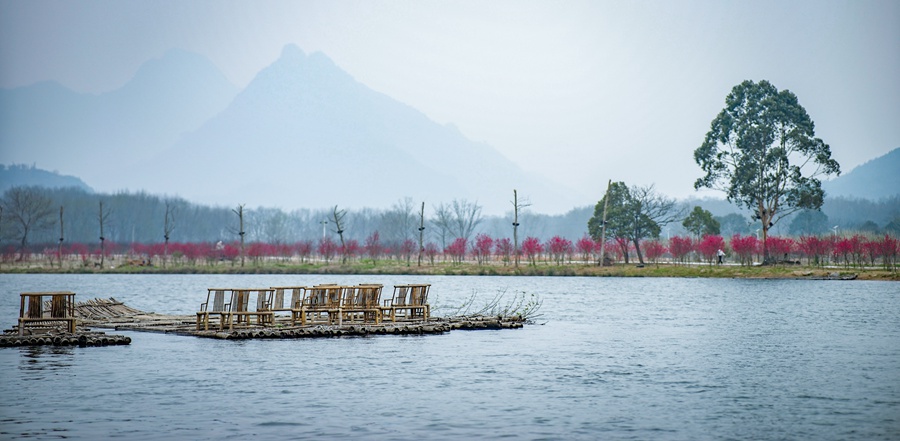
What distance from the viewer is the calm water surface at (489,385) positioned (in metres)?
19.2

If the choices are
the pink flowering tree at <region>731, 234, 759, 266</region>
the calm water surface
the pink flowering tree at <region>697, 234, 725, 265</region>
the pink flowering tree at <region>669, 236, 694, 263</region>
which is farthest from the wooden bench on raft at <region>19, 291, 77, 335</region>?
the pink flowering tree at <region>669, 236, 694, 263</region>

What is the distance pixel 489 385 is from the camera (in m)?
24.7

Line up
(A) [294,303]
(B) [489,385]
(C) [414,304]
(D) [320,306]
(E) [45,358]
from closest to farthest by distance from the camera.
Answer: (B) [489,385] → (E) [45,358] → (A) [294,303] → (D) [320,306] → (C) [414,304]

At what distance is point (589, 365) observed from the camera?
28719 mm

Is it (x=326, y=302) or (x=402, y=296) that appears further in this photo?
(x=402, y=296)

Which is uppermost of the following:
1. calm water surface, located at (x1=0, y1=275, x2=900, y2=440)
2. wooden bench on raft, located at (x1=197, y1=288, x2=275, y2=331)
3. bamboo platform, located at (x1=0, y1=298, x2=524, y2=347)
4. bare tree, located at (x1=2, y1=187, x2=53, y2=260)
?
bare tree, located at (x1=2, y1=187, x2=53, y2=260)

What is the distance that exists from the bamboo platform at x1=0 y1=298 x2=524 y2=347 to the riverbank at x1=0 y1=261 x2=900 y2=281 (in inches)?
1760

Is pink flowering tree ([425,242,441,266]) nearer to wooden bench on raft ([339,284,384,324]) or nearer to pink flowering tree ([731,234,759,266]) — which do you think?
pink flowering tree ([731,234,759,266])

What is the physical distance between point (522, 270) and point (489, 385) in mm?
68449

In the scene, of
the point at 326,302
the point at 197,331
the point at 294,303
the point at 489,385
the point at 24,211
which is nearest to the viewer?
the point at 489,385

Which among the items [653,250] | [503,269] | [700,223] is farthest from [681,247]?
[503,269]

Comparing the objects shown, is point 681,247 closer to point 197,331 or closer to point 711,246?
point 711,246

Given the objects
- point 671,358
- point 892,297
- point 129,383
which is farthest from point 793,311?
point 129,383

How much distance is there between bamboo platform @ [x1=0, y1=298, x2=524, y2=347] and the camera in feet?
102
